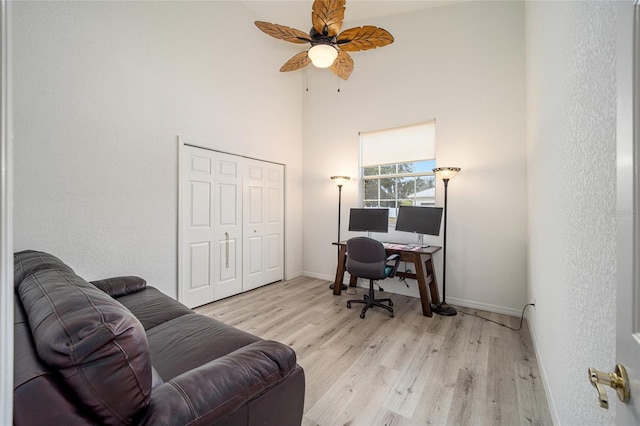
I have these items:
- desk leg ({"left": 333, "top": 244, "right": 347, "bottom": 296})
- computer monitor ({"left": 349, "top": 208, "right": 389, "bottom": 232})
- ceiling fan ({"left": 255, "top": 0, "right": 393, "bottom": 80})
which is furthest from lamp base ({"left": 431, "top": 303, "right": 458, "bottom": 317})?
ceiling fan ({"left": 255, "top": 0, "right": 393, "bottom": 80})

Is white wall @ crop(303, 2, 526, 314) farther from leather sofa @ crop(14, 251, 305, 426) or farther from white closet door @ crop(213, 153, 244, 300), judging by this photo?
leather sofa @ crop(14, 251, 305, 426)

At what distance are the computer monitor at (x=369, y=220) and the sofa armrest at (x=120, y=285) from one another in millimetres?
2665

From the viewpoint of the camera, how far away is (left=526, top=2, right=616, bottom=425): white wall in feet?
2.73

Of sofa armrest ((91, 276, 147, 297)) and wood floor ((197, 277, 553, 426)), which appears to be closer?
wood floor ((197, 277, 553, 426))

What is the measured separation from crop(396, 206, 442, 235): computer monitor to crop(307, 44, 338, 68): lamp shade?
202 cm

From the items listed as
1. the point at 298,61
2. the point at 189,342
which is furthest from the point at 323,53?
the point at 189,342

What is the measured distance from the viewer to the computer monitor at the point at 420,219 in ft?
10.5

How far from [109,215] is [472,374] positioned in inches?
135

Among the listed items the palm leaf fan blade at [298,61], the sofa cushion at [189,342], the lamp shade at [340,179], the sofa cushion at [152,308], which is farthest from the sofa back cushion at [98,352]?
the lamp shade at [340,179]

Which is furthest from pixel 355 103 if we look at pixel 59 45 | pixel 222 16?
pixel 59 45

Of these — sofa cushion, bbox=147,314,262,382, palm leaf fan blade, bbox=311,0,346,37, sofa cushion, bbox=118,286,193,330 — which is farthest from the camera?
palm leaf fan blade, bbox=311,0,346,37

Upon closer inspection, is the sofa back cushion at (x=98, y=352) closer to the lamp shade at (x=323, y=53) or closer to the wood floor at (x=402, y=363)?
the wood floor at (x=402, y=363)

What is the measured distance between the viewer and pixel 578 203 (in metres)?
1.11

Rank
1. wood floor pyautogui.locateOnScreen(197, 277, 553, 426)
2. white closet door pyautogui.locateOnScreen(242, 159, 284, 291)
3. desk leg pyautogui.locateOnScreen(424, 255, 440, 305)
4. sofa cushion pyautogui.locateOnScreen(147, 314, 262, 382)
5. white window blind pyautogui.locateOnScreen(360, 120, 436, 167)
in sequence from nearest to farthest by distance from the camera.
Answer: sofa cushion pyautogui.locateOnScreen(147, 314, 262, 382) < wood floor pyautogui.locateOnScreen(197, 277, 553, 426) < desk leg pyautogui.locateOnScreen(424, 255, 440, 305) < white window blind pyautogui.locateOnScreen(360, 120, 436, 167) < white closet door pyautogui.locateOnScreen(242, 159, 284, 291)
